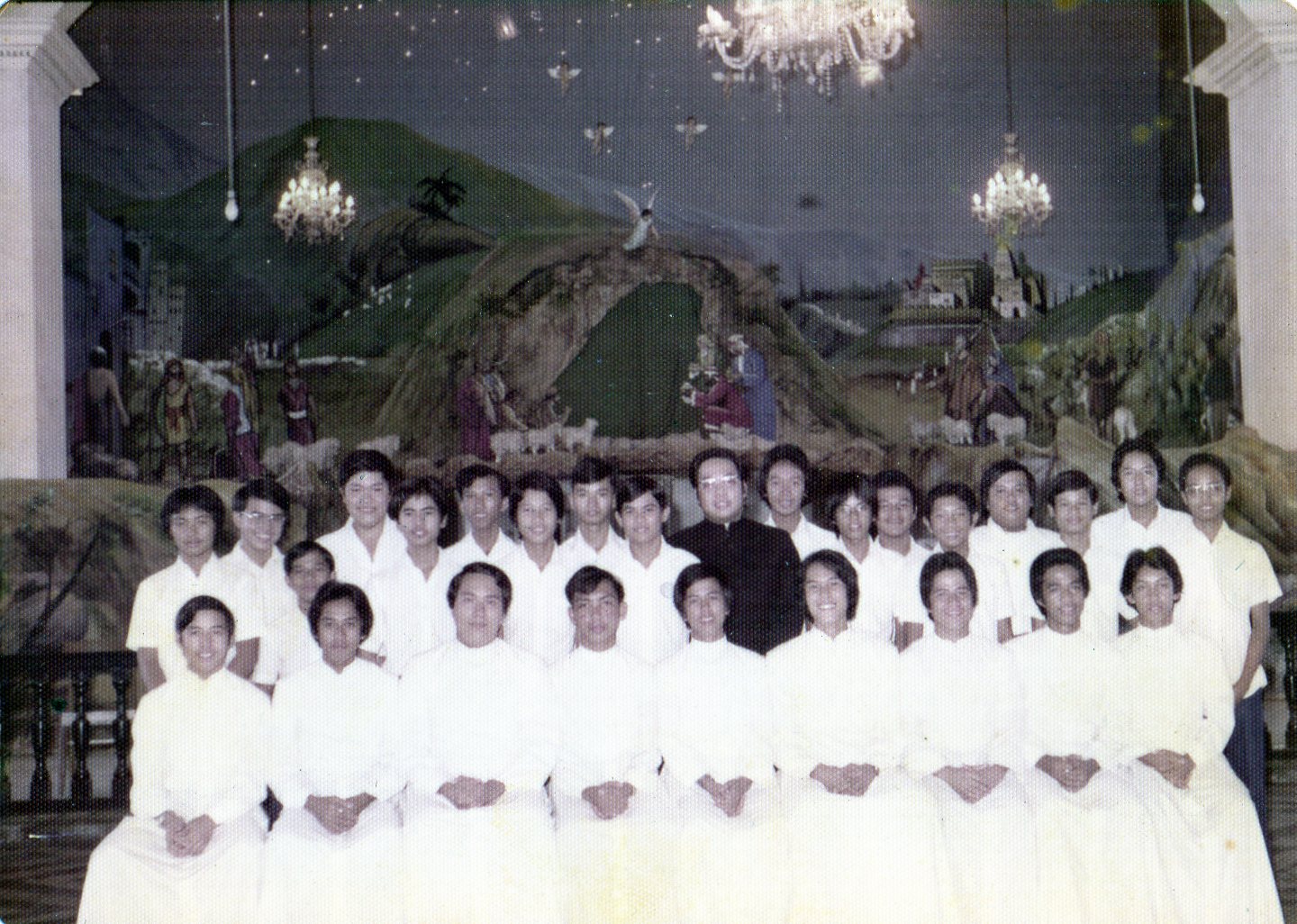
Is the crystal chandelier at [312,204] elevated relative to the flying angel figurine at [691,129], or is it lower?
lower

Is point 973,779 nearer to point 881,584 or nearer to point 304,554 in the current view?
point 881,584

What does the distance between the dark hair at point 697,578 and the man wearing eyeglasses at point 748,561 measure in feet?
1.46

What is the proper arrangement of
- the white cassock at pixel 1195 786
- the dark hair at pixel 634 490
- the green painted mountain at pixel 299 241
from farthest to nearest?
1. the green painted mountain at pixel 299 241
2. the dark hair at pixel 634 490
3. the white cassock at pixel 1195 786

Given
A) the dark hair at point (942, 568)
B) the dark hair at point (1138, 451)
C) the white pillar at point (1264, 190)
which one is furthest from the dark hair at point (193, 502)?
the white pillar at point (1264, 190)

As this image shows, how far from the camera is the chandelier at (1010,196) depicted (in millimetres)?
10719

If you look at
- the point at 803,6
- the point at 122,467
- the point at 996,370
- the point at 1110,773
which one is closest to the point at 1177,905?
the point at 1110,773

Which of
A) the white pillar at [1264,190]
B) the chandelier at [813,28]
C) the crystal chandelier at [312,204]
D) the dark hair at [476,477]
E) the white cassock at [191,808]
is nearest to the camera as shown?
the white cassock at [191,808]

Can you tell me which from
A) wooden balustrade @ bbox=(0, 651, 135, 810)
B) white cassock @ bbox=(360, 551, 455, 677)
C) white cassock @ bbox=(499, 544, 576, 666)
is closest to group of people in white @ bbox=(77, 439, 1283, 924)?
white cassock @ bbox=(360, 551, 455, 677)

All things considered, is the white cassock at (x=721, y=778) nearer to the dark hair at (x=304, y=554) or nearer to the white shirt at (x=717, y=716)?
the white shirt at (x=717, y=716)

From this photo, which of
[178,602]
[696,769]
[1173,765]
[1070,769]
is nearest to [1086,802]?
[1070,769]

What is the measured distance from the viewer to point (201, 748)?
4.62 metres

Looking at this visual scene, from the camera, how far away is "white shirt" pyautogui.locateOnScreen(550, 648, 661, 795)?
15.6 feet

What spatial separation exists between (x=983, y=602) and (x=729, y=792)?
126cm

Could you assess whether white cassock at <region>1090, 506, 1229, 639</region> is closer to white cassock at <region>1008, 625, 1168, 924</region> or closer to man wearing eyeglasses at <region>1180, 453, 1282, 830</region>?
man wearing eyeglasses at <region>1180, 453, 1282, 830</region>
